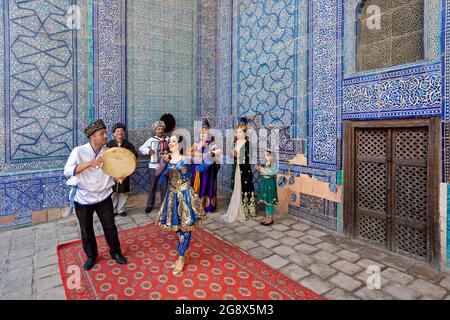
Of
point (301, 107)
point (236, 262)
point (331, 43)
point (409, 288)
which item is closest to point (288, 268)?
point (236, 262)

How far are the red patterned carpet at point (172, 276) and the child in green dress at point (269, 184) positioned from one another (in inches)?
46.7

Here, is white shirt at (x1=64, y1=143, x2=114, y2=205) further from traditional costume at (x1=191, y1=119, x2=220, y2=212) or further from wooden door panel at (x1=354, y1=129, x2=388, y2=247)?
wooden door panel at (x1=354, y1=129, x2=388, y2=247)

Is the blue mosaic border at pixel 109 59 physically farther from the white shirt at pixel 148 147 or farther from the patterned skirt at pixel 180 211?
the patterned skirt at pixel 180 211

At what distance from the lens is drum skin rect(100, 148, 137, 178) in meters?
3.22

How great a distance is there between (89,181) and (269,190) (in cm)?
292

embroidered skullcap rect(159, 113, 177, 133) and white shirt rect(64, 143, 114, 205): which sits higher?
embroidered skullcap rect(159, 113, 177, 133)

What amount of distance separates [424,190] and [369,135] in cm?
105

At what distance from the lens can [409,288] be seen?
305cm

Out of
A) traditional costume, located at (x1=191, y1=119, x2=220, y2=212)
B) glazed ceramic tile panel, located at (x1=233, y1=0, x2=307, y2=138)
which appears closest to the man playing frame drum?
traditional costume, located at (x1=191, y1=119, x2=220, y2=212)

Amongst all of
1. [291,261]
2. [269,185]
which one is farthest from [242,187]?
[291,261]

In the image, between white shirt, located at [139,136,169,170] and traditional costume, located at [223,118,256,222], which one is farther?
white shirt, located at [139,136,169,170]

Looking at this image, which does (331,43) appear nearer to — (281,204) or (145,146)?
(281,204)

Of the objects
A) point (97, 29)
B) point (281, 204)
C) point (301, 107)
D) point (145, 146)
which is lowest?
point (281, 204)

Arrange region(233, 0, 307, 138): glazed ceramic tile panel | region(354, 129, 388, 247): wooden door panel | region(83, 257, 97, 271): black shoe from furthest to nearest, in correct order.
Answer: region(233, 0, 307, 138): glazed ceramic tile panel → region(354, 129, 388, 247): wooden door panel → region(83, 257, 97, 271): black shoe
